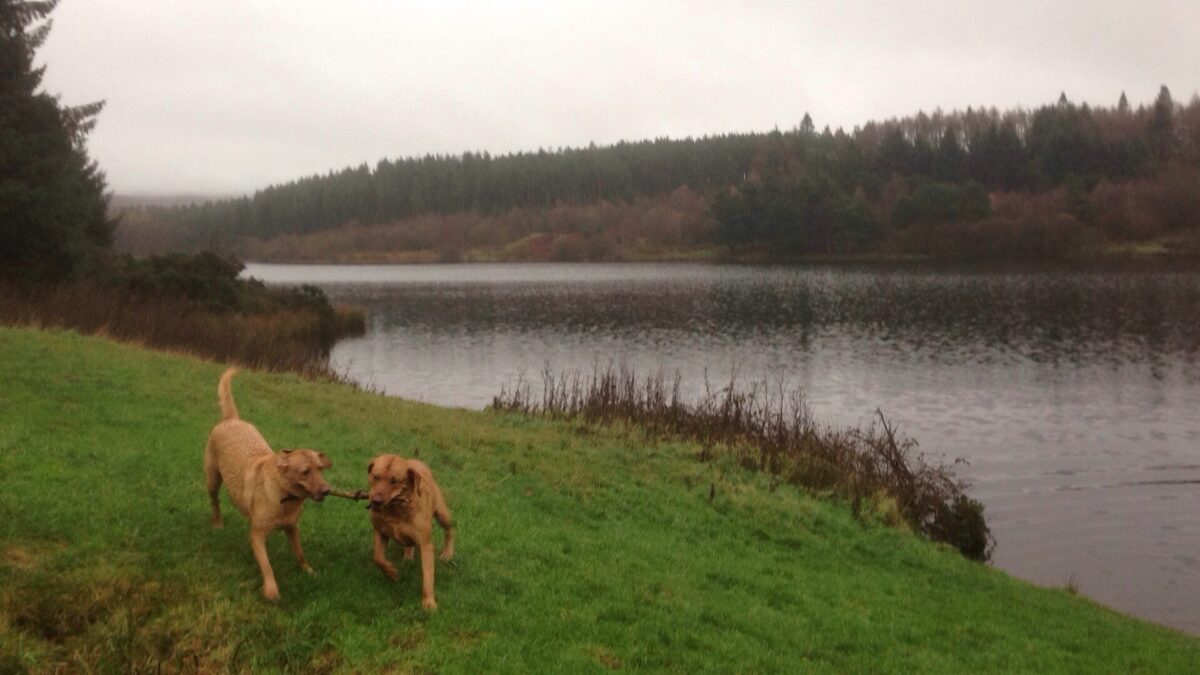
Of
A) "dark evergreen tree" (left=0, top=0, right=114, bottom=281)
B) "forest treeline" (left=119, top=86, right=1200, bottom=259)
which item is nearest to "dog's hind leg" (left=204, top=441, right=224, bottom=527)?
"dark evergreen tree" (left=0, top=0, right=114, bottom=281)

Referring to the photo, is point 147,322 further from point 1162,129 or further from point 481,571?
point 1162,129

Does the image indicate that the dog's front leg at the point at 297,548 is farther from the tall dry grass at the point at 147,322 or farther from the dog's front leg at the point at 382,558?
the tall dry grass at the point at 147,322

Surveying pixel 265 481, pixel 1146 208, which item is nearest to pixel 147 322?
pixel 265 481

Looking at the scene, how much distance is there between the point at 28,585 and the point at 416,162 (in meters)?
190

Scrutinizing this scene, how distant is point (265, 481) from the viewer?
668cm

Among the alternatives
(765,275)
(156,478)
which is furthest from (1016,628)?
(765,275)

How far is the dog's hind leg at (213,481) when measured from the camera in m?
7.66

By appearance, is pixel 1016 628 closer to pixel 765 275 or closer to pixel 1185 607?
pixel 1185 607

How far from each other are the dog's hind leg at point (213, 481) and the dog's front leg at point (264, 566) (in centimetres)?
125

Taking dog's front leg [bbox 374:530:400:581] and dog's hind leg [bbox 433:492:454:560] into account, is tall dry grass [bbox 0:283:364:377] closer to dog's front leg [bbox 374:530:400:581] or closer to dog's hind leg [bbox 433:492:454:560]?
dog's hind leg [bbox 433:492:454:560]

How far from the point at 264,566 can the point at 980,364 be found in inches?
1265

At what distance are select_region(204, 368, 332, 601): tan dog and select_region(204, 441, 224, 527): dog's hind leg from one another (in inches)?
0.4

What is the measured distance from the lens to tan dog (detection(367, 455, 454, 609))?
6703 millimetres

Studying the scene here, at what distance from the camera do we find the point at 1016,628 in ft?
32.8
